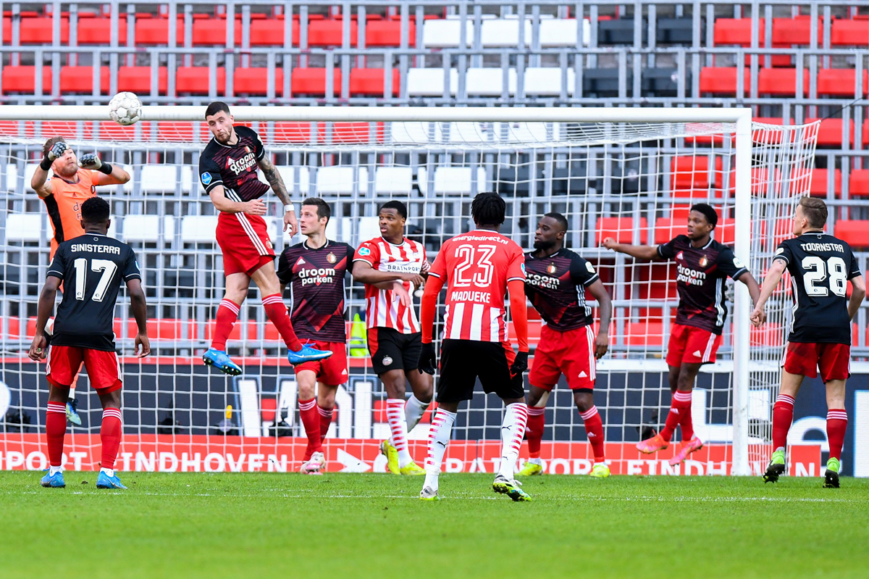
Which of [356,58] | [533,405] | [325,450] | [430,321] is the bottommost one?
[325,450]

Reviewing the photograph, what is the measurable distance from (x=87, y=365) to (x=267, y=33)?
44.6 feet

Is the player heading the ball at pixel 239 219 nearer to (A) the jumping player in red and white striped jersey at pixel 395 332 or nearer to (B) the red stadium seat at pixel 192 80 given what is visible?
(A) the jumping player in red and white striped jersey at pixel 395 332

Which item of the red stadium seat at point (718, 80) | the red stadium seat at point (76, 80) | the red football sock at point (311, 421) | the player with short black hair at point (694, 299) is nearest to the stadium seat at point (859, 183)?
the red stadium seat at point (718, 80)

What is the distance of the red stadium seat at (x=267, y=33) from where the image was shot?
19.3 m

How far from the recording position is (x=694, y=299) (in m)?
9.31

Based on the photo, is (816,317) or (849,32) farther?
(849,32)

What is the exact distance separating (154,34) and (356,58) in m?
3.77

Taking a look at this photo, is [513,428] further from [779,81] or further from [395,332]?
[779,81]

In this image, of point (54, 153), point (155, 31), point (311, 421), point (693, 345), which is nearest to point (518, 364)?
point (311, 421)

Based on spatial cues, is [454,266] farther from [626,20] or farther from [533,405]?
[626,20]

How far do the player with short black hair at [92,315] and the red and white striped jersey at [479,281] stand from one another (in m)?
2.06

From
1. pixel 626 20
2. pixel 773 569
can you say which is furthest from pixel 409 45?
pixel 773 569

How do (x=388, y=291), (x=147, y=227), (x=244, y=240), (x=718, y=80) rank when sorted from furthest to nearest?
1. (x=718, y=80)
2. (x=147, y=227)
3. (x=388, y=291)
4. (x=244, y=240)

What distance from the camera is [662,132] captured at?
10.7m
